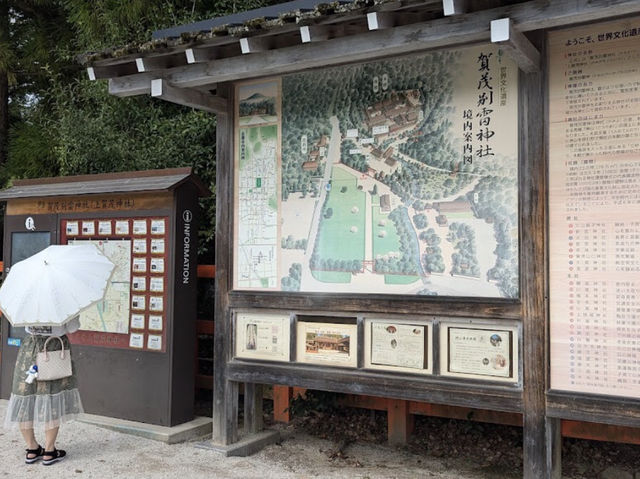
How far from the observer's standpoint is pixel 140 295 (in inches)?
242

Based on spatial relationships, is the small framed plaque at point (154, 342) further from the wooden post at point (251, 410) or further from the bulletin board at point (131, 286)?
the wooden post at point (251, 410)

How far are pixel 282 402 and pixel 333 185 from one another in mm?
2604

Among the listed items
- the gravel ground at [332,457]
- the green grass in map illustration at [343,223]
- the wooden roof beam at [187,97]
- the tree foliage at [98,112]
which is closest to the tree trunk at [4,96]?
the tree foliage at [98,112]

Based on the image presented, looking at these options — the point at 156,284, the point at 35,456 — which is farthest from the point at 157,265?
the point at 35,456

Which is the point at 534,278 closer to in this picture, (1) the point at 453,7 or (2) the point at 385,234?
(2) the point at 385,234

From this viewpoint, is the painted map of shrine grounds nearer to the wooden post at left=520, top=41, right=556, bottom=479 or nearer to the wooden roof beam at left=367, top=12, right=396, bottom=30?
the wooden post at left=520, top=41, right=556, bottom=479

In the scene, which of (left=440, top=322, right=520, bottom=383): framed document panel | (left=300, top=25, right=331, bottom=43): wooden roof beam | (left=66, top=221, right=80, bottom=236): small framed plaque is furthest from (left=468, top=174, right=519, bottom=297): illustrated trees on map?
(left=66, top=221, right=80, bottom=236): small framed plaque

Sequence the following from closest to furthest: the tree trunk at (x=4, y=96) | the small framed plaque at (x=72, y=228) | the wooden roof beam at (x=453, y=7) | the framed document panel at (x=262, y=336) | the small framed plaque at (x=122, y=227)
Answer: the wooden roof beam at (x=453, y=7) < the framed document panel at (x=262, y=336) < the small framed plaque at (x=122, y=227) < the small framed plaque at (x=72, y=228) < the tree trunk at (x=4, y=96)

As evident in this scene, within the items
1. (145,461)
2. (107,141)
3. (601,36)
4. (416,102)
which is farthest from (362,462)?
(107,141)

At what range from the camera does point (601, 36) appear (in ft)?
13.2

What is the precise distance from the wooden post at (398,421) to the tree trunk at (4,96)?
8474 millimetres

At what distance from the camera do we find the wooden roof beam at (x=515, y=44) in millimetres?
3715

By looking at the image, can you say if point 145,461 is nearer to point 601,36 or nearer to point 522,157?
point 522,157

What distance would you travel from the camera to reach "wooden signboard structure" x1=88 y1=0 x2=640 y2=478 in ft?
13.1
